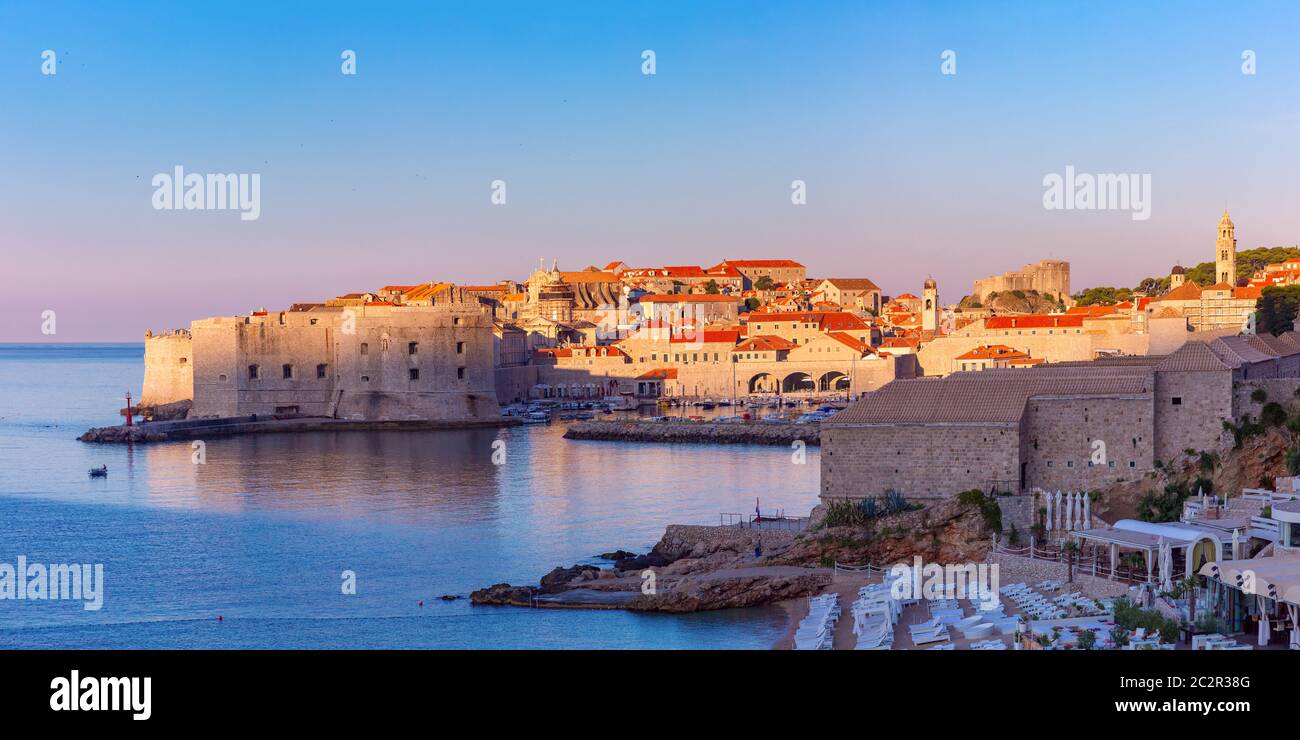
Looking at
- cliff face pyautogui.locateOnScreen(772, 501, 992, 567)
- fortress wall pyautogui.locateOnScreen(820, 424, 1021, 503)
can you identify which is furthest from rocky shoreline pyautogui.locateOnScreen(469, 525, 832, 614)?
fortress wall pyautogui.locateOnScreen(820, 424, 1021, 503)

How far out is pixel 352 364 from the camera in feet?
126

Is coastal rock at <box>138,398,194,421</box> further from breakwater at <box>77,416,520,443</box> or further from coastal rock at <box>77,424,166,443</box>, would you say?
coastal rock at <box>77,424,166,443</box>

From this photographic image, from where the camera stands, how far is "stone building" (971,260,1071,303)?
5972cm

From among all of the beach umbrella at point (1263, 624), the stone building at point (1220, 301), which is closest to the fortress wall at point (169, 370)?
the stone building at point (1220, 301)

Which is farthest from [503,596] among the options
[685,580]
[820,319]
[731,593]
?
[820,319]

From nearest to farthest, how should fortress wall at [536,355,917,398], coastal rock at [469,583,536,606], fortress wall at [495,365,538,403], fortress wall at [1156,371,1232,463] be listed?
fortress wall at [1156,371,1232,463], coastal rock at [469,583,536,606], fortress wall at [536,355,917,398], fortress wall at [495,365,538,403]

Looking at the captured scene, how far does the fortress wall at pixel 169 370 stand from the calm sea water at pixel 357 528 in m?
7.19

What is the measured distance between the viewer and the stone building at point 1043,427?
13.4m

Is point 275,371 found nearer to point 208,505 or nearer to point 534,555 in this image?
point 208,505

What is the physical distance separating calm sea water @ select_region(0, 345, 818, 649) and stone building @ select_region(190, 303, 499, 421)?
222 centimetres

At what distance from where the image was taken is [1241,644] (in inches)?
283

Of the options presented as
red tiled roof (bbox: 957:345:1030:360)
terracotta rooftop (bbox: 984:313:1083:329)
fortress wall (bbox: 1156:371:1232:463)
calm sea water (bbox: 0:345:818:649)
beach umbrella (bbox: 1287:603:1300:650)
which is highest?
terracotta rooftop (bbox: 984:313:1083:329)

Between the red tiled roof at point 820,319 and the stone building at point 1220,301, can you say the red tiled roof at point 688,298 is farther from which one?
the stone building at point 1220,301
